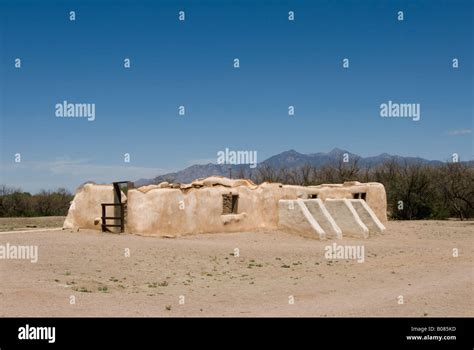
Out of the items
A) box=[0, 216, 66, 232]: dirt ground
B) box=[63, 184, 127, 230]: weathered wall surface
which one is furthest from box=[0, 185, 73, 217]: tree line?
box=[63, 184, 127, 230]: weathered wall surface

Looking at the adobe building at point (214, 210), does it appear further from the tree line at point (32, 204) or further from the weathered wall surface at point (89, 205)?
the tree line at point (32, 204)

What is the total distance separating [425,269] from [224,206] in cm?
938

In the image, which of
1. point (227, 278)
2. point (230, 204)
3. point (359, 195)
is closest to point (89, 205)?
point (230, 204)

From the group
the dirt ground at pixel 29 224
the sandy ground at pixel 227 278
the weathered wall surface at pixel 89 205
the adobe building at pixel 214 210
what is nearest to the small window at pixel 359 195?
the adobe building at pixel 214 210

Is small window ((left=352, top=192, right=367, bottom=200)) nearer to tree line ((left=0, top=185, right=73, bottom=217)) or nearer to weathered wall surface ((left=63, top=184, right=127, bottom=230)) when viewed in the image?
weathered wall surface ((left=63, top=184, right=127, bottom=230))

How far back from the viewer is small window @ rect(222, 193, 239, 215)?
22.8 meters

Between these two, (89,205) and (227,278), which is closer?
(227,278)

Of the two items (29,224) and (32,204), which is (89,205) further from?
(32,204)

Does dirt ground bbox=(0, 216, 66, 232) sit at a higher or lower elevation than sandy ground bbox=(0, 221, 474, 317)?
higher

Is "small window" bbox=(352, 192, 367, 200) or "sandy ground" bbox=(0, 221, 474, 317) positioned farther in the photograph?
"small window" bbox=(352, 192, 367, 200)

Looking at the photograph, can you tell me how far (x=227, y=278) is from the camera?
14102 millimetres

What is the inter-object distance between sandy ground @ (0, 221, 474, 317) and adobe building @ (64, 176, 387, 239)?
78cm

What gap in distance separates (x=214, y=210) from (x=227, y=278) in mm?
7629
